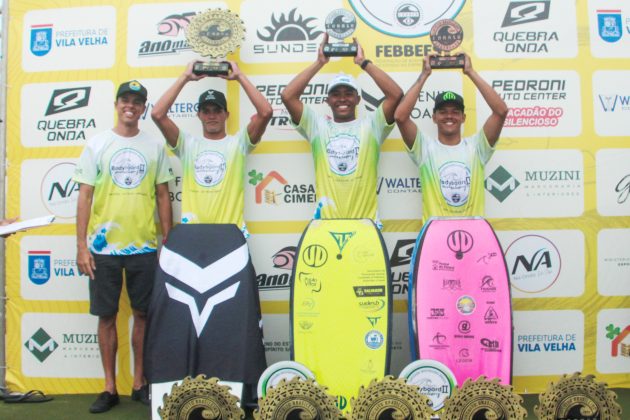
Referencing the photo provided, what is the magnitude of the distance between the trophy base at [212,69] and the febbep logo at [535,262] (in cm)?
210

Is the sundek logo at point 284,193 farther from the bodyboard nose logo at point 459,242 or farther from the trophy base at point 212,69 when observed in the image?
the bodyboard nose logo at point 459,242

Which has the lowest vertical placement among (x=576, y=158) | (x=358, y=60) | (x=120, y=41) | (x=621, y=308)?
(x=621, y=308)

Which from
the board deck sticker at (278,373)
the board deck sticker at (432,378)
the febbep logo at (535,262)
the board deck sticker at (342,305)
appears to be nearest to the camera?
the board deck sticker at (278,373)

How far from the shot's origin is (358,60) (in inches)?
116

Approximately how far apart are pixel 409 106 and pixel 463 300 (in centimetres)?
114

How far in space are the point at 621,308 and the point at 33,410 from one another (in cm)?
366

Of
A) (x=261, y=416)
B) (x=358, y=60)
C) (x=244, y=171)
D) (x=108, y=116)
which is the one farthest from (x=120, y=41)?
(x=261, y=416)

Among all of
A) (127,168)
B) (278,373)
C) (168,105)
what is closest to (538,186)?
(278,373)

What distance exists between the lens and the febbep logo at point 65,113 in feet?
10.9

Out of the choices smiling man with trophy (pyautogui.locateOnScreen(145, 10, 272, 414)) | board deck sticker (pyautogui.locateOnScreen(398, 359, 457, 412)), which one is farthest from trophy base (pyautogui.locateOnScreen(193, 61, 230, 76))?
board deck sticker (pyautogui.locateOnScreen(398, 359, 457, 412))

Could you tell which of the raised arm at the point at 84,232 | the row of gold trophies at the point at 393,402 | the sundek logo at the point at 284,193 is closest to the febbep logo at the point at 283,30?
the sundek logo at the point at 284,193

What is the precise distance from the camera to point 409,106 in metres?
2.88

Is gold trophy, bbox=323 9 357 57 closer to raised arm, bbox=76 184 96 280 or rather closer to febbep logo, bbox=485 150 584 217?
febbep logo, bbox=485 150 584 217

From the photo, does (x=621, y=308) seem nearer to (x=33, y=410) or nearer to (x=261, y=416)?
(x=261, y=416)
